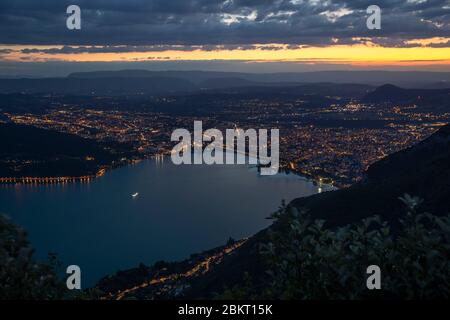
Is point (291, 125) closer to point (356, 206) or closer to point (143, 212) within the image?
point (143, 212)

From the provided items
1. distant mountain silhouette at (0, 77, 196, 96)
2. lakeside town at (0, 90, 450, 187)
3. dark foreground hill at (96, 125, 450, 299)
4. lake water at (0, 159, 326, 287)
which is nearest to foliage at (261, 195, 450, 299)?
dark foreground hill at (96, 125, 450, 299)

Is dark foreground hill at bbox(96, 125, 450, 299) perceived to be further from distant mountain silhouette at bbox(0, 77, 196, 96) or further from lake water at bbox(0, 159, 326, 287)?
distant mountain silhouette at bbox(0, 77, 196, 96)

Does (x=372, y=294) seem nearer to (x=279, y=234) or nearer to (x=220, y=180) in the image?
(x=279, y=234)

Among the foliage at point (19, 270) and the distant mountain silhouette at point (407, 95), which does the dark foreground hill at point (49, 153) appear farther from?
the distant mountain silhouette at point (407, 95)

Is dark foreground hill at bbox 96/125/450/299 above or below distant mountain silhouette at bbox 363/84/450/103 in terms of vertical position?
below

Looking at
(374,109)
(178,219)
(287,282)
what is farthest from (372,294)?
(374,109)

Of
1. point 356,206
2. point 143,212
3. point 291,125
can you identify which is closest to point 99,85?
point 291,125
